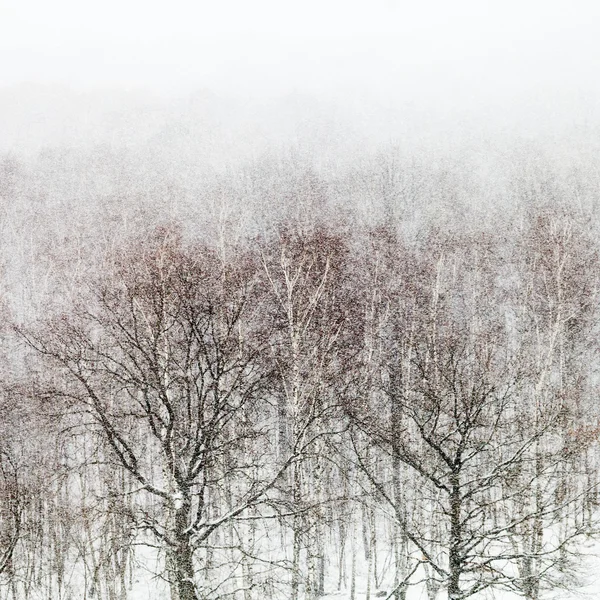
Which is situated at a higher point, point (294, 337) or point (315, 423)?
point (294, 337)

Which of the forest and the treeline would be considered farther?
the forest

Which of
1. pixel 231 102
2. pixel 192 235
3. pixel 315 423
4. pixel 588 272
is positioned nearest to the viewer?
pixel 315 423

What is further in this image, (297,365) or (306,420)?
(297,365)

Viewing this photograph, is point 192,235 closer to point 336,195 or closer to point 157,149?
point 336,195

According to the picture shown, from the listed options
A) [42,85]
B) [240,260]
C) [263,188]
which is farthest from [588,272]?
[42,85]

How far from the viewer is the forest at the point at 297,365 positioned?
32.7 ft

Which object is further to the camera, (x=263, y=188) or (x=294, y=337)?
(x=263, y=188)

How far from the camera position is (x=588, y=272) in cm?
2183

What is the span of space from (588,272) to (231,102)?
207 ft

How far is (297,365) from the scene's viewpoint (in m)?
12.5

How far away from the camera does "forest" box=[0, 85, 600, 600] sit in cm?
995

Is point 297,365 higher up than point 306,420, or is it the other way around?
point 297,365

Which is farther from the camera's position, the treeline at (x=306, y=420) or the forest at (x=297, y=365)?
the forest at (x=297, y=365)

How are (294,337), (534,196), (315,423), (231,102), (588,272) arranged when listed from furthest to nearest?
(231,102) → (534,196) → (588,272) → (315,423) → (294,337)
